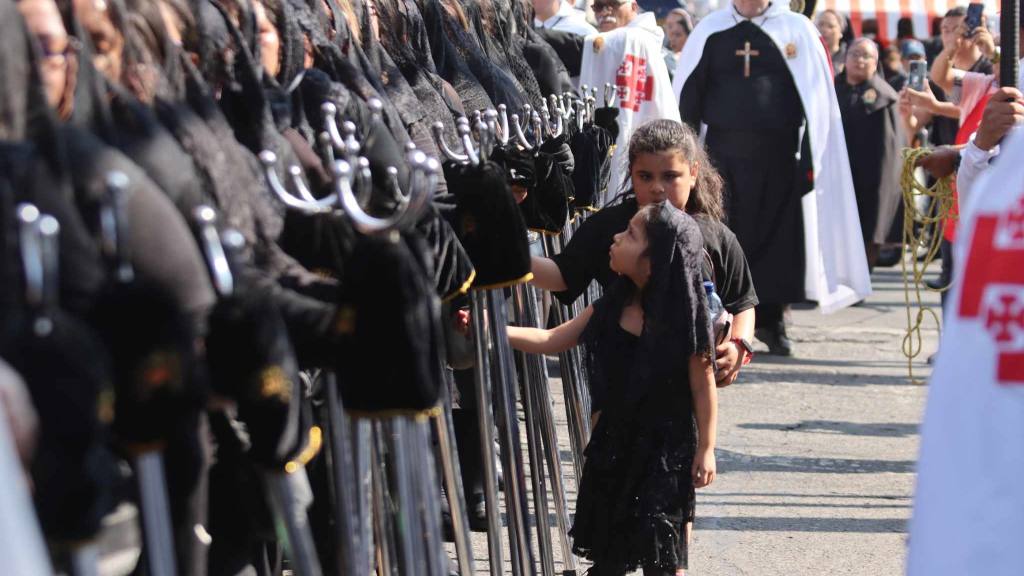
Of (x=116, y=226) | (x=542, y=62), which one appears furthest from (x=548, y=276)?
(x=542, y=62)

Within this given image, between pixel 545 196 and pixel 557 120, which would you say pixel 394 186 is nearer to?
pixel 545 196

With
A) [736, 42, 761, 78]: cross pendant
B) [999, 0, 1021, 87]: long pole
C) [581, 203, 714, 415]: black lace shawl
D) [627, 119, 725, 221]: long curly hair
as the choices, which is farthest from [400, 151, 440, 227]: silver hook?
[736, 42, 761, 78]: cross pendant

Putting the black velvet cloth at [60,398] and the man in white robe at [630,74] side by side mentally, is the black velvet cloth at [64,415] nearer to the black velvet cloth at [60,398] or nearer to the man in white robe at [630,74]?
the black velvet cloth at [60,398]

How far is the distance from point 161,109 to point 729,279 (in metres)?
2.00

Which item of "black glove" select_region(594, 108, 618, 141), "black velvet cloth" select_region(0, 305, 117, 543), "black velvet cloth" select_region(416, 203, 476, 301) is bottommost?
"black glove" select_region(594, 108, 618, 141)

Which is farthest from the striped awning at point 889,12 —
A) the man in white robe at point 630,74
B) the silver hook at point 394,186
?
the silver hook at point 394,186

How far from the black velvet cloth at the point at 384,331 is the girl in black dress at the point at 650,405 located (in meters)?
1.47

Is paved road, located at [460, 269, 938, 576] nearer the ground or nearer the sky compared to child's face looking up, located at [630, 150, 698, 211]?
nearer the ground

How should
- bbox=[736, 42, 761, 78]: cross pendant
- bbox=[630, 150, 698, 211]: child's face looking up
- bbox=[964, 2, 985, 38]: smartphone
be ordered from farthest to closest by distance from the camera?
bbox=[736, 42, 761, 78]: cross pendant, bbox=[964, 2, 985, 38]: smartphone, bbox=[630, 150, 698, 211]: child's face looking up

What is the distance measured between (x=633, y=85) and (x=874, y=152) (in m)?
2.95

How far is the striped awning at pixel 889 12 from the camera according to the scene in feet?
56.1

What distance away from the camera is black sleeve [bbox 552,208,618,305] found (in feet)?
14.4

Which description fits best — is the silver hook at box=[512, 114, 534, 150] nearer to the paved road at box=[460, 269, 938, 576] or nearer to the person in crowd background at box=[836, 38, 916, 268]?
the paved road at box=[460, 269, 938, 576]

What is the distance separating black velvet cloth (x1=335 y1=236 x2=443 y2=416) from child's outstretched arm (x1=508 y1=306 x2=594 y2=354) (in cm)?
160
